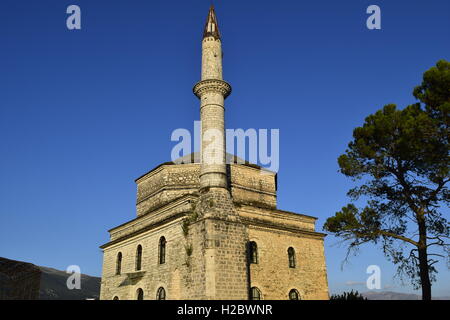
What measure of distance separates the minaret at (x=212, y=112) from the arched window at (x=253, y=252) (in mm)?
3649

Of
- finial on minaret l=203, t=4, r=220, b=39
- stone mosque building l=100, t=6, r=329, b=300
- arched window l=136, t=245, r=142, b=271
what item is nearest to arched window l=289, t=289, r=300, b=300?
stone mosque building l=100, t=6, r=329, b=300

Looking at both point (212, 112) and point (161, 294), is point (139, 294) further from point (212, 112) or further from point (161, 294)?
point (212, 112)

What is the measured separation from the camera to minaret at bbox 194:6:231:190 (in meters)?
15.7

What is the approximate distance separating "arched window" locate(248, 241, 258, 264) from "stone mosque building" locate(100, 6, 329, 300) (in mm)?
46

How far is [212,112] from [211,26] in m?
5.06

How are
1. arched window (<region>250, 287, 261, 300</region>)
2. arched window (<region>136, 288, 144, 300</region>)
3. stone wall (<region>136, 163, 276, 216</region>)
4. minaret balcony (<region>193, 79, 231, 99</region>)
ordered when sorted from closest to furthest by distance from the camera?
arched window (<region>250, 287, 261, 300</region>) → minaret balcony (<region>193, 79, 231, 99</region>) → arched window (<region>136, 288, 144, 300</region>) → stone wall (<region>136, 163, 276, 216</region>)

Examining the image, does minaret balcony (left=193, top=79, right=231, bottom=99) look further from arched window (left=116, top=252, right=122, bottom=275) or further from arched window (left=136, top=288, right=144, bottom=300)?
arched window (left=116, top=252, right=122, bottom=275)

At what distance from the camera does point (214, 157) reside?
52.0 feet

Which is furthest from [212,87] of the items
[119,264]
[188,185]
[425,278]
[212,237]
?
[425,278]

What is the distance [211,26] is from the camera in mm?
18672

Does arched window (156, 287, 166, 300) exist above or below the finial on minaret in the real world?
below

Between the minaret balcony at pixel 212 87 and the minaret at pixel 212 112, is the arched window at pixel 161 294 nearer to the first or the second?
the minaret at pixel 212 112
